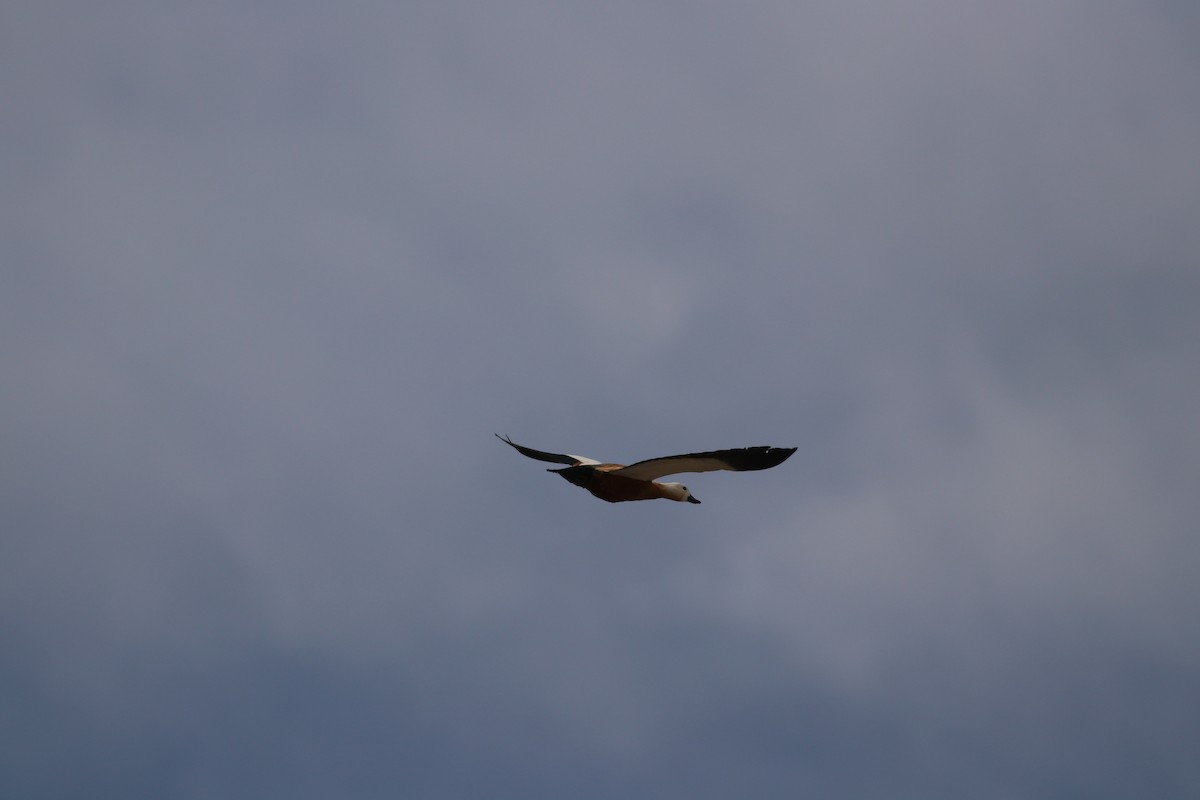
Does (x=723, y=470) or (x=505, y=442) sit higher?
(x=505, y=442)

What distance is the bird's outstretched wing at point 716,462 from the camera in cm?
3209

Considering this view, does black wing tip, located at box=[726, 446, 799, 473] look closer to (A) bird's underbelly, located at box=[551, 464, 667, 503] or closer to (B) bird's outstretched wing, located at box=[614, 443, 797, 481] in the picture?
(B) bird's outstretched wing, located at box=[614, 443, 797, 481]

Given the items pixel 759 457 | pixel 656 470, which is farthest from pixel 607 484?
pixel 759 457

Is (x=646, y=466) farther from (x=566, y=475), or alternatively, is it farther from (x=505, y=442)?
(x=505, y=442)

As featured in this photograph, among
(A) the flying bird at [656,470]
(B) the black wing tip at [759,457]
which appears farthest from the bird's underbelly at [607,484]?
(B) the black wing tip at [759,457]

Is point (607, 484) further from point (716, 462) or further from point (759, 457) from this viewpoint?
point (759, 457)

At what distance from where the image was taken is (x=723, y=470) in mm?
32875

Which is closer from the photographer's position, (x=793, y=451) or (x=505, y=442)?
(x=793, y=451)

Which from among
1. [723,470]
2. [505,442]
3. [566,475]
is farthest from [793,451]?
[505,442]

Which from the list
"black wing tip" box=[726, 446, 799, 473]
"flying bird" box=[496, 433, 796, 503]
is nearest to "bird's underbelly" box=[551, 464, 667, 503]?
"flying bird" box=[496, 433, 796, 503]

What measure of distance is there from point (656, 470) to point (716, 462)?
1357mm

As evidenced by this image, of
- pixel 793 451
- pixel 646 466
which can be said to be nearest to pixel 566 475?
pixel 646 466

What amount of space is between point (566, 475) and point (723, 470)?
139 inches

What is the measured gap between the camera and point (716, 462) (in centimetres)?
3266
